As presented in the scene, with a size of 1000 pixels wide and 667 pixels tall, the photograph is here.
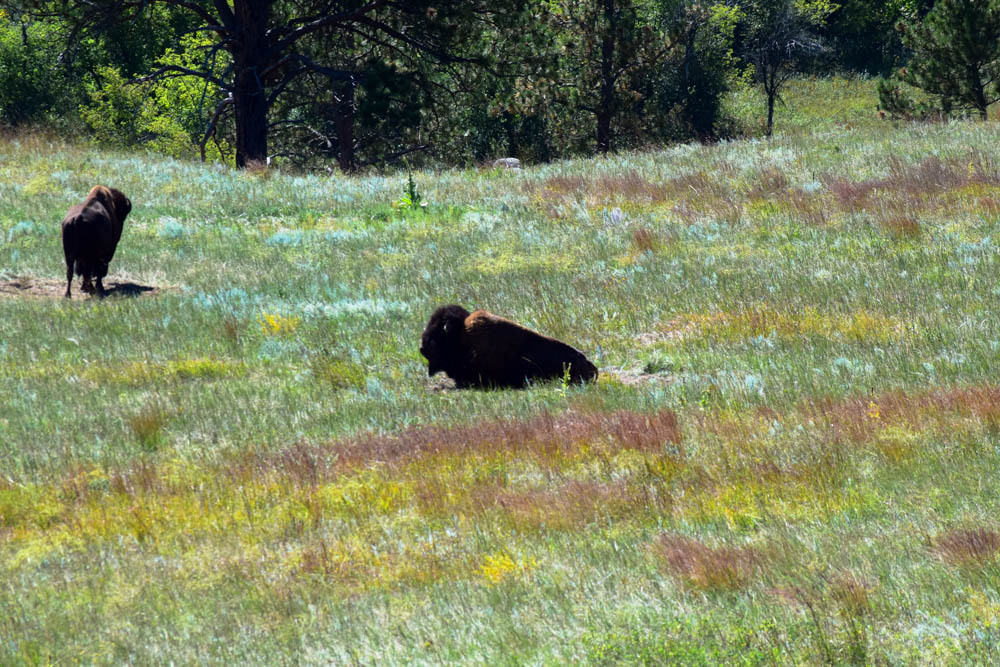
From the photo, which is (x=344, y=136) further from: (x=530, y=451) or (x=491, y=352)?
(x=530, y=451)

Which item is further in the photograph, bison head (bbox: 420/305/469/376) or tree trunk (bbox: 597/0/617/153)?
tree trunk (bbox: 597/0/617/153)

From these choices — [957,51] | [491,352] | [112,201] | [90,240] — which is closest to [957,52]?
[957,51]

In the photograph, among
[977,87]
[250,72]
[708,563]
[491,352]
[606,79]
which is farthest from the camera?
[606,79]

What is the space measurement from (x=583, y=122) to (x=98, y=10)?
78.8 feet

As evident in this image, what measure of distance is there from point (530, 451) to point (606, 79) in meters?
36.0

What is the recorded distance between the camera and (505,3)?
94.1ft

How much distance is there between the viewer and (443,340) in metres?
10.4

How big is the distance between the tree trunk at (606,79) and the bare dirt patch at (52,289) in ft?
95.8

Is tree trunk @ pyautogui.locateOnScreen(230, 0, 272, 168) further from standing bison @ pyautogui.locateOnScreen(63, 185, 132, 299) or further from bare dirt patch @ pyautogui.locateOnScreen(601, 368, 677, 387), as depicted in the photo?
bare dirt patch @ pyautogui.locateOnScreen(601, 368, 677, 387)

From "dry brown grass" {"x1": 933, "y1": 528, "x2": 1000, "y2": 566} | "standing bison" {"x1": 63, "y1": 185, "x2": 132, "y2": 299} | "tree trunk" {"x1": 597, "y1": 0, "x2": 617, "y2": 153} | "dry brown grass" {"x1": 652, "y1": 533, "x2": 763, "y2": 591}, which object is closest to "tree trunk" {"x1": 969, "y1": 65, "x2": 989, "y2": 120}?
"tree trunk" {"x1": 597, "y1": 0, "x2": 617, "y2": 153}

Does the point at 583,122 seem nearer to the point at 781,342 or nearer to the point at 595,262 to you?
the point at 595,262

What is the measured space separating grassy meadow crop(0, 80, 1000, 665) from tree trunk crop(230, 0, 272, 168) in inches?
481

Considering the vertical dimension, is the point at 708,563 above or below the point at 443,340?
below

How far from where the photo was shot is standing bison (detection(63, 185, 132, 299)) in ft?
47.5
